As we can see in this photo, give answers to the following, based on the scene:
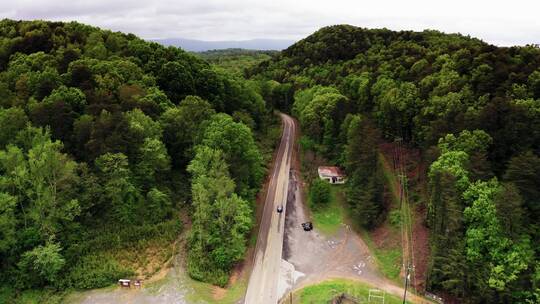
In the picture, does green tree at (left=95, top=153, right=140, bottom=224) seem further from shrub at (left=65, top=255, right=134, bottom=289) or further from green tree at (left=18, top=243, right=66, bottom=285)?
green tree at (left=18, top=243, right=66, bottom=285)

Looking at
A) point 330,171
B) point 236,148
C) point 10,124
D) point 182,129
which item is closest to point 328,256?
point 236,148

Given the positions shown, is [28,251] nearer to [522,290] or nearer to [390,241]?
[390,241]

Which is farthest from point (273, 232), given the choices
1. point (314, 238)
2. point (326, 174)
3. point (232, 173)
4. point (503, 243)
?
point (503, 243)

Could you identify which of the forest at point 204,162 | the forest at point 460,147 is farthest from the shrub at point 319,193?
the forest at point 204,162

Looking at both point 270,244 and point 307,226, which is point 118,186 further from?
point 307,226

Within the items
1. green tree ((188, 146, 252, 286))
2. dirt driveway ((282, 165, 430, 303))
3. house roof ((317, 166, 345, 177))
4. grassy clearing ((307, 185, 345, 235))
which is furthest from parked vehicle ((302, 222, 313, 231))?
house roof ((317, 166, 345, 177))

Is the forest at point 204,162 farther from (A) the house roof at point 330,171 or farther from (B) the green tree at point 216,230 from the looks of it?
(A) the house roof at point 330,171
